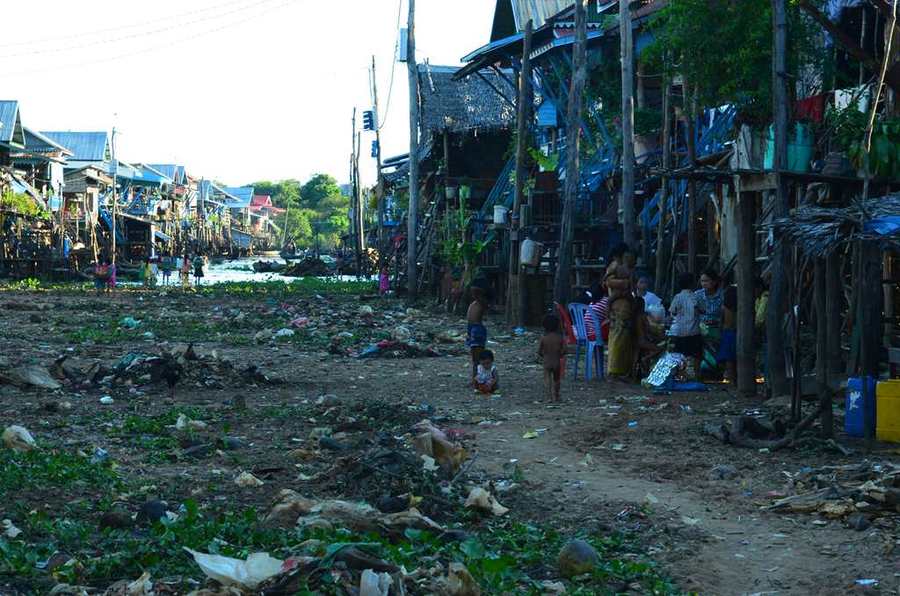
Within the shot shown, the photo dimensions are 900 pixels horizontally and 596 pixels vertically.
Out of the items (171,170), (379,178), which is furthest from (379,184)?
(171,170)

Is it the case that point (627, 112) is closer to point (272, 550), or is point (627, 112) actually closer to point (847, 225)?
point (847, 225)

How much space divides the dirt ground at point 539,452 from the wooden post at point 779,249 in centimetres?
53

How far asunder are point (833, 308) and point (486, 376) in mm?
3761

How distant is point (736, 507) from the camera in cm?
705

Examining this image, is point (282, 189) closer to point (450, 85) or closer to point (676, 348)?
point (450, 85)

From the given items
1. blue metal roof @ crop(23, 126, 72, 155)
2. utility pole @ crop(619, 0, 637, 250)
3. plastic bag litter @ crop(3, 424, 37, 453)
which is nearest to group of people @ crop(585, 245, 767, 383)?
utility pole @ crop(619, 0, 637, 250)

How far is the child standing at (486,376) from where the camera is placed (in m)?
12.4

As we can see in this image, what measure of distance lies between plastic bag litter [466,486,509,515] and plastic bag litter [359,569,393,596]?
2.01 m

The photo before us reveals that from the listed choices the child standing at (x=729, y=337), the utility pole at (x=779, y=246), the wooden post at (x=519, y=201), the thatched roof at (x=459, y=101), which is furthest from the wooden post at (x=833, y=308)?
the thatched roof at (x=459, y=101)

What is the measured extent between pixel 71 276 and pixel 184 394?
1317 inches

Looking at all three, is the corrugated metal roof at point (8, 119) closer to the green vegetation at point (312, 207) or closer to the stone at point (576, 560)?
the stone at point (576, 560)

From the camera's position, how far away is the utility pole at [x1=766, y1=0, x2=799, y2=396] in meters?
10.9

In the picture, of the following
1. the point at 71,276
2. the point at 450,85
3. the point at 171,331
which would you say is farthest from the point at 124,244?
the point at 171,331

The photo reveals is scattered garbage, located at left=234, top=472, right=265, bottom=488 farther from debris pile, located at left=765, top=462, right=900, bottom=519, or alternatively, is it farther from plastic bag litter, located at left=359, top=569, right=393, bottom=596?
debris pile, located at left=765, top=462, right=900, bottom=519
